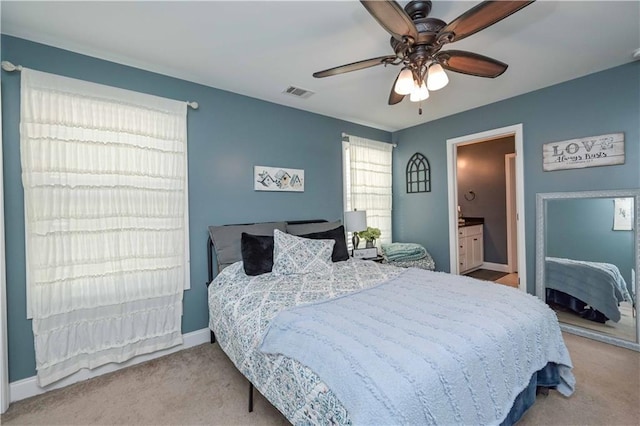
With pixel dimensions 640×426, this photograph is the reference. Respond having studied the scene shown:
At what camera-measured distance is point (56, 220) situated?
212 cm

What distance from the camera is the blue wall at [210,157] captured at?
2.05 meters

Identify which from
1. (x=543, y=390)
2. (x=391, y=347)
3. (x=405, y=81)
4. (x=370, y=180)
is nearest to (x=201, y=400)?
(x=391, y=347)

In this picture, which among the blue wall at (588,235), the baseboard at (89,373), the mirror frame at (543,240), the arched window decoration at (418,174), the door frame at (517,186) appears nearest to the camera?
the baseboard at (89,373)

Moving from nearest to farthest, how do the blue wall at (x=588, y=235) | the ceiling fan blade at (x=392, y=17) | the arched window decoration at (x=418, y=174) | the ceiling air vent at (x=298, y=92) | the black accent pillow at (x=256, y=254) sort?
the ceiling fan blade at (x=392, y=17) < the black accent pillow at (x=256, y=254) < the blue wall at (x=588, y=235) < the ceiling air vent at (x=298, y=92) < the arched window decoration at (x=418, y=174)

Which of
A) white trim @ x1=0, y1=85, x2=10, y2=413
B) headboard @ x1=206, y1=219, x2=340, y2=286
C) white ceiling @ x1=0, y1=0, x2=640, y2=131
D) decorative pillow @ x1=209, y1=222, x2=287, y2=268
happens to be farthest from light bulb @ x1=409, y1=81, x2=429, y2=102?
white trim @ x1=0, y1=85, x2=10, y2=413

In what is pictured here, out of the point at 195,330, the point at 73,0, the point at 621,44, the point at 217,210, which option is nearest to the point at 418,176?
the point at 621,44

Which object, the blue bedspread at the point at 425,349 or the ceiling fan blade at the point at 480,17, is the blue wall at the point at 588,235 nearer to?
the blue bedspread at the point at 425,349

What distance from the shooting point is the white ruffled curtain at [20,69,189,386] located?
2.08 meters

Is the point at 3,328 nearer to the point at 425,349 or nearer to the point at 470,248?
the point at 425,349

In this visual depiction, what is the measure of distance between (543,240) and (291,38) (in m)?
3.22

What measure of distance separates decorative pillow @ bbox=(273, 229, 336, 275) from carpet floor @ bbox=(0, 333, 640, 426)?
92 centimetres

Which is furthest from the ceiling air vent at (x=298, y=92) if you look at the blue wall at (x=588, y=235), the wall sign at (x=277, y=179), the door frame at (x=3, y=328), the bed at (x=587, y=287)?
the bed at (x=587, y=287)

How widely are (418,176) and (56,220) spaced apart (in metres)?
4.15

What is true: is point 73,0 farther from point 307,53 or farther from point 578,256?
point 578,256
